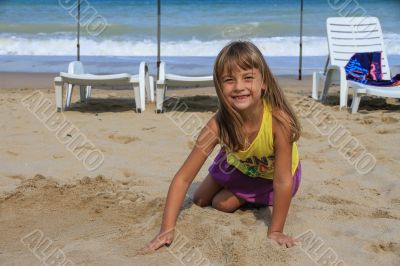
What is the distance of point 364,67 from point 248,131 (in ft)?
16.6

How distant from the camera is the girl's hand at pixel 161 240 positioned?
289 cm

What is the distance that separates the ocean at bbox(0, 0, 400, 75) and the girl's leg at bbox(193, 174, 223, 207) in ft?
21.8

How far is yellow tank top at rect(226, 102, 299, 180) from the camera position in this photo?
3.07 metres

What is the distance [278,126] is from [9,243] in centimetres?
147

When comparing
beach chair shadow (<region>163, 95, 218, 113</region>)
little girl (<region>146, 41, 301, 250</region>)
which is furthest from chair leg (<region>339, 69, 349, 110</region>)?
little girl (<region>146, 41, 301, 250</region>)

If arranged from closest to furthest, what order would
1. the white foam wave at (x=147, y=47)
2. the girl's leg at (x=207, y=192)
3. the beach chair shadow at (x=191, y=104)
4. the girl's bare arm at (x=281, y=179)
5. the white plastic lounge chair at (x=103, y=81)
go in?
1. the girl's bare arm at (x=281, y=179)
2. the girl's leg at (x=207, y=192)
3. the white plastic lounge chair at (x=103, y=81)
4. the beach chair shadow at (x=191, y=104)
5. the white foam wave at (x=147, y=47)

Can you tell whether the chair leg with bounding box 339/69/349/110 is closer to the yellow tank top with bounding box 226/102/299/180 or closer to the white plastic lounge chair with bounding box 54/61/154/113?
the white plastic lounge chair with bounding box 54/61/154/113

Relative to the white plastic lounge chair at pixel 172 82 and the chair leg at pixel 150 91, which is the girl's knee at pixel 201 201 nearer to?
the white plastic lounge chair at pixel 172 82

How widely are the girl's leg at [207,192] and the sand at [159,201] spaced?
10 centimetres

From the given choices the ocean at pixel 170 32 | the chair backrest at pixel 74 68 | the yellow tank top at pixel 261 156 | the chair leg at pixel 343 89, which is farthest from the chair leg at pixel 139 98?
the yellow tank top at pixel 261 156

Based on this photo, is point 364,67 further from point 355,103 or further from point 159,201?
point 159,201

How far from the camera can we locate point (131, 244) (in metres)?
2.96

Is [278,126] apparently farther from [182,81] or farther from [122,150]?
[182,81]

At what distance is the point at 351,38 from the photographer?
27.1 ft
